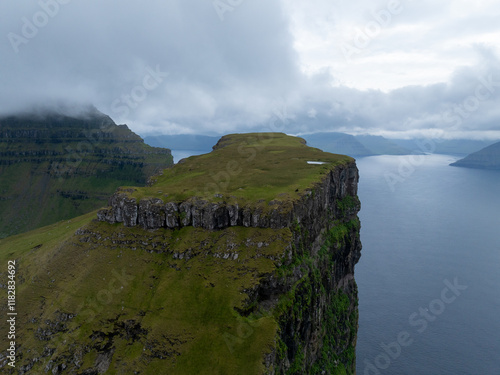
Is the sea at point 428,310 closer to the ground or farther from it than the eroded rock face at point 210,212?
closer to the ground

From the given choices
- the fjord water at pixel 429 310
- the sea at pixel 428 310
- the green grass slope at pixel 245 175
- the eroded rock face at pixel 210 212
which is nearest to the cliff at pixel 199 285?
the eroded rock face at pixel 210 212

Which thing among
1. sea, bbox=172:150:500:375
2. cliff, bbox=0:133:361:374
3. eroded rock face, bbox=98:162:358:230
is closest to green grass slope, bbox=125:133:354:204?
cliff, bbox=0:133:361:374

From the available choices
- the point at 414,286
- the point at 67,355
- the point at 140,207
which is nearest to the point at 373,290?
the point at 414,286

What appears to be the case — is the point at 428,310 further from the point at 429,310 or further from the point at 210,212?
the point at 210,212

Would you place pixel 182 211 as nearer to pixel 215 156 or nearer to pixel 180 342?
pixel 180 342

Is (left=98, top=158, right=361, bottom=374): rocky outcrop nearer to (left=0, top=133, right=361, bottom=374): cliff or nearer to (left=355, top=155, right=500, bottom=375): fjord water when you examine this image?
(left=0, top=133, right=361, bottom=374): cliff

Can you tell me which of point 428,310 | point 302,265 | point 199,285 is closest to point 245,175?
point 302,265

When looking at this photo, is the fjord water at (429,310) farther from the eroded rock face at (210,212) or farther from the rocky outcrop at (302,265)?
the eroded rock face at (210,212)
